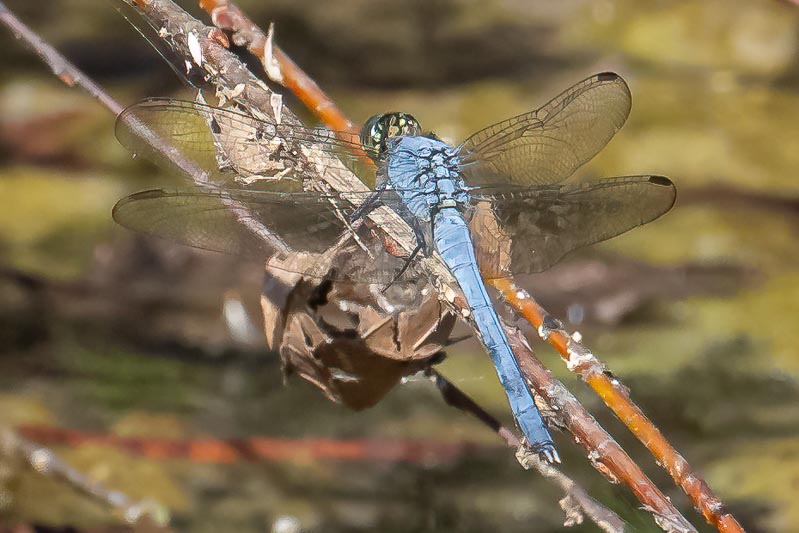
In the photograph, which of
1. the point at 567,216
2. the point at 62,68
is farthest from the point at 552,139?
the point at 62,68

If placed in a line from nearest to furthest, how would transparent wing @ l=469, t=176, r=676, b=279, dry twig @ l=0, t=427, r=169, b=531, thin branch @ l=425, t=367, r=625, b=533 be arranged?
1. thin branch @ l=425, t=367, r=625, b=533
2. transparent wing @ l=469, t=176, r=676, b=279
3. dry twig @ l=0, t=427, r=169, b=531

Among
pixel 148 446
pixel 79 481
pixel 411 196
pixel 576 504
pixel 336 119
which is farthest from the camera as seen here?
pixel 148 446

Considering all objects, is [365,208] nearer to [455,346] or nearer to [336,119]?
[336,119]

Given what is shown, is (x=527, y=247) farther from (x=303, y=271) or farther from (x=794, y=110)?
(x=794, y=110)

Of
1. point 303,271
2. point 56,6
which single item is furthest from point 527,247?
point 56,6

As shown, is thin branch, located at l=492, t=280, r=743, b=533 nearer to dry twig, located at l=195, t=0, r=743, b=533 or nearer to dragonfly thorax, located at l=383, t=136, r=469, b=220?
dry twig, located at l=195, t=0, r=743, b=533

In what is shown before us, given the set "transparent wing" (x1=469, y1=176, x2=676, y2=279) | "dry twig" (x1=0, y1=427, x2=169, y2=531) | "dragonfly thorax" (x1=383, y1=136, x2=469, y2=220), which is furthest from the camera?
"dry twig" (x1=0, y1=427, x2=169, y2=531)

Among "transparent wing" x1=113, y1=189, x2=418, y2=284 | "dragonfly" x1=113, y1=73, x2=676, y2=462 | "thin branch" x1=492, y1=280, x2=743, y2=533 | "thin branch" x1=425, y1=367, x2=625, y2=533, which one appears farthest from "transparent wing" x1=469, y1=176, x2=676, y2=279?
"thin branch" x1=425, y1=367, x2=625, y2=533
